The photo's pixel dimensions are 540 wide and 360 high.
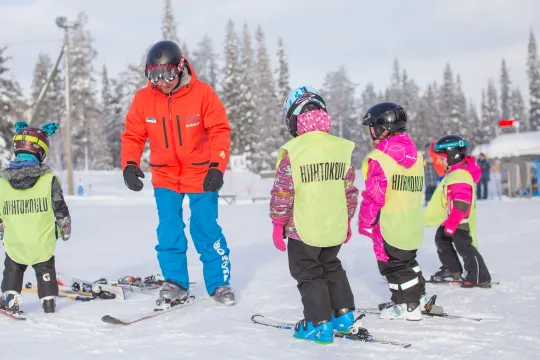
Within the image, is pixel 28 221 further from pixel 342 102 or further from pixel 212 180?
pixel 342 102

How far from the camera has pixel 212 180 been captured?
476cm

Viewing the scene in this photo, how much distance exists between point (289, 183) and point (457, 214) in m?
2.42

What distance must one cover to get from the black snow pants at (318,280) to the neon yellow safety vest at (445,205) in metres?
2.17

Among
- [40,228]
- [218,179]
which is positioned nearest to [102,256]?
[40,228]

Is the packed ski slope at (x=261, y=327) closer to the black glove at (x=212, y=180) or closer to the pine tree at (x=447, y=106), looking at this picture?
the black glove at (x=212, y=180)

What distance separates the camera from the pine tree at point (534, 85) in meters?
70.5

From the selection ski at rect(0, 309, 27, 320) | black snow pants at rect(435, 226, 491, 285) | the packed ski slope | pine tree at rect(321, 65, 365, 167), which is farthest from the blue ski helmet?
pine tree at rect(321, 65, 365, 167)

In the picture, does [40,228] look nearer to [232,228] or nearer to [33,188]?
[33,188]

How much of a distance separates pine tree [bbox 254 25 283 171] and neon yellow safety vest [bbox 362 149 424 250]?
1737 inches

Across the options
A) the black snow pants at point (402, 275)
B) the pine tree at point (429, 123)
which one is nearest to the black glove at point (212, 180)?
the black snow pants at point (402, 275)

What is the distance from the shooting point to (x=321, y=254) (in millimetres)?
3984

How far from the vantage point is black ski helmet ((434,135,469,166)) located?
19.4 feet

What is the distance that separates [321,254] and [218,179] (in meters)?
1.25

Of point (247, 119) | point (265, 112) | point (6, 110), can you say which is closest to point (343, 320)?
point (6, 110)
